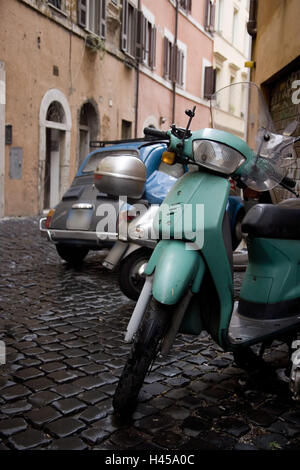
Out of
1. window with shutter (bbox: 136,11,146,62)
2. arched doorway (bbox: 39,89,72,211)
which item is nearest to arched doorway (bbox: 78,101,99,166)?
arched doorway (bbox: 39,89,72,211)

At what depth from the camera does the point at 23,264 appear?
6.57 m

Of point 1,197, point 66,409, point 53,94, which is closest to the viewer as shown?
point 66,409

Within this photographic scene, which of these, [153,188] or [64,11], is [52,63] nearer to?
[64,11]

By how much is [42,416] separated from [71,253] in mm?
4271

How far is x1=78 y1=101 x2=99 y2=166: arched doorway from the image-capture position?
51.9 feet

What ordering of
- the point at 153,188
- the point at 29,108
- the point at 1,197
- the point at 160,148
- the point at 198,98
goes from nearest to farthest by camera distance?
the point at 153,188 < the point at 160,148 < the point at 1,197 < the point at 29,108 < the point at 198,98

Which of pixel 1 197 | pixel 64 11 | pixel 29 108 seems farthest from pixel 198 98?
pixel 1 197

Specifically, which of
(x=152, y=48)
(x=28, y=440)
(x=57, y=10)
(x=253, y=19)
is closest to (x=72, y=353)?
(x=28, y=440)

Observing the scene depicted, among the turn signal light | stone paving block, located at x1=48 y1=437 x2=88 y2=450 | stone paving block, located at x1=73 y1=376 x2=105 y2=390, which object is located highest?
the turn signal light

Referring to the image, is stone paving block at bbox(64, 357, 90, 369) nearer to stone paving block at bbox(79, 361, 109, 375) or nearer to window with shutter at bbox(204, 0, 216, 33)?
stone paving block at bbox(79, 361, 109, 375)

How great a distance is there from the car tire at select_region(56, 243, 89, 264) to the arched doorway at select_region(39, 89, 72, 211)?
7241mm

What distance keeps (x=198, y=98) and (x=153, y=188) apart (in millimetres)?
21088

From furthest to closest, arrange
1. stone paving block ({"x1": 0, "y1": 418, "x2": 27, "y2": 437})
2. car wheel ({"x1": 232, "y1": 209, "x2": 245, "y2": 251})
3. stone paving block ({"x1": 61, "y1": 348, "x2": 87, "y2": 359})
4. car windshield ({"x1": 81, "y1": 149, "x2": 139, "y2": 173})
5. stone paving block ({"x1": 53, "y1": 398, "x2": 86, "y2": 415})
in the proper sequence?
car windshield ({"x1": 81, "y1": 149, "x2": 139, "y2": 173}) → car wheel ({"x1": 232, "y1": 209, "x2": 245, "y2": 251}) → stone paving block ({"x1": 61, "y1": 348, "x2": 87, "y2": 359}) → stone paving block ({"x1": 53, "y1": 398, "x2": 86, "y2": 415}) → stone paving block ({"x1": 0, "y1": 418, "x2": 27, "y2": 437})

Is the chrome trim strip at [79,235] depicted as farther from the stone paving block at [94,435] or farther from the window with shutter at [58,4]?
the window with shutter at [58,4]
